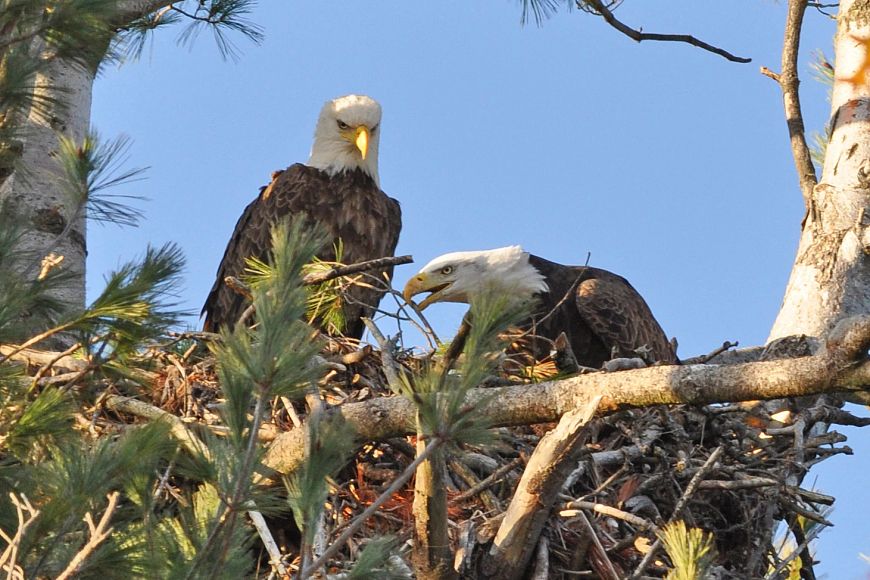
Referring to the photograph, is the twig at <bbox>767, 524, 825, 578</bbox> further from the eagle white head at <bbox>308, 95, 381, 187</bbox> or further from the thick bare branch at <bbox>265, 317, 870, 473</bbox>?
the eagle white head at <bbox>308, 95, 381, 187</bbox>

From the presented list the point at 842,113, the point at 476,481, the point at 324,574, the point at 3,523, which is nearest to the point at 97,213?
the point at 3,523

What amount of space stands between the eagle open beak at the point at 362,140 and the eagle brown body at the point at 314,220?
117 mm

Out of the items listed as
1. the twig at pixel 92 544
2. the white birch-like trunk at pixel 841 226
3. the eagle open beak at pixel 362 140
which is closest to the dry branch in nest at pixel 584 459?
the white birch-like trunk at pixel 841 226

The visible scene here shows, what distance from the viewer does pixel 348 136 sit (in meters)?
6.53

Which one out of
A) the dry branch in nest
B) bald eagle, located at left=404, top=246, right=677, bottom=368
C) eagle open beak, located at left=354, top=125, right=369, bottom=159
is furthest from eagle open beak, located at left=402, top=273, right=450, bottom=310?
eagle open beak, located at left=354, top=125, right=369, bottom=159

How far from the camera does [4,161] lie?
3.91 metres

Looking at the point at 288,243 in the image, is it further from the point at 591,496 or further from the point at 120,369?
the point at 591,496

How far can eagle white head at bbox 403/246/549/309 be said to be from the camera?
5684mm

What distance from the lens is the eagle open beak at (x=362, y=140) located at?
250 inches

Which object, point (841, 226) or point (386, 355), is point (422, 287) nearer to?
point (386, 355)

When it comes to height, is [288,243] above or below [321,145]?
below

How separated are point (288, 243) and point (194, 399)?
6.14 feet

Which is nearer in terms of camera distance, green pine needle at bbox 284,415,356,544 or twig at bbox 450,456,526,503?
green pine needle at bbox 284,415,356,544

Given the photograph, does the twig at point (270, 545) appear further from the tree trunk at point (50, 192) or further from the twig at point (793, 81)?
the twig at point (793, 81)
